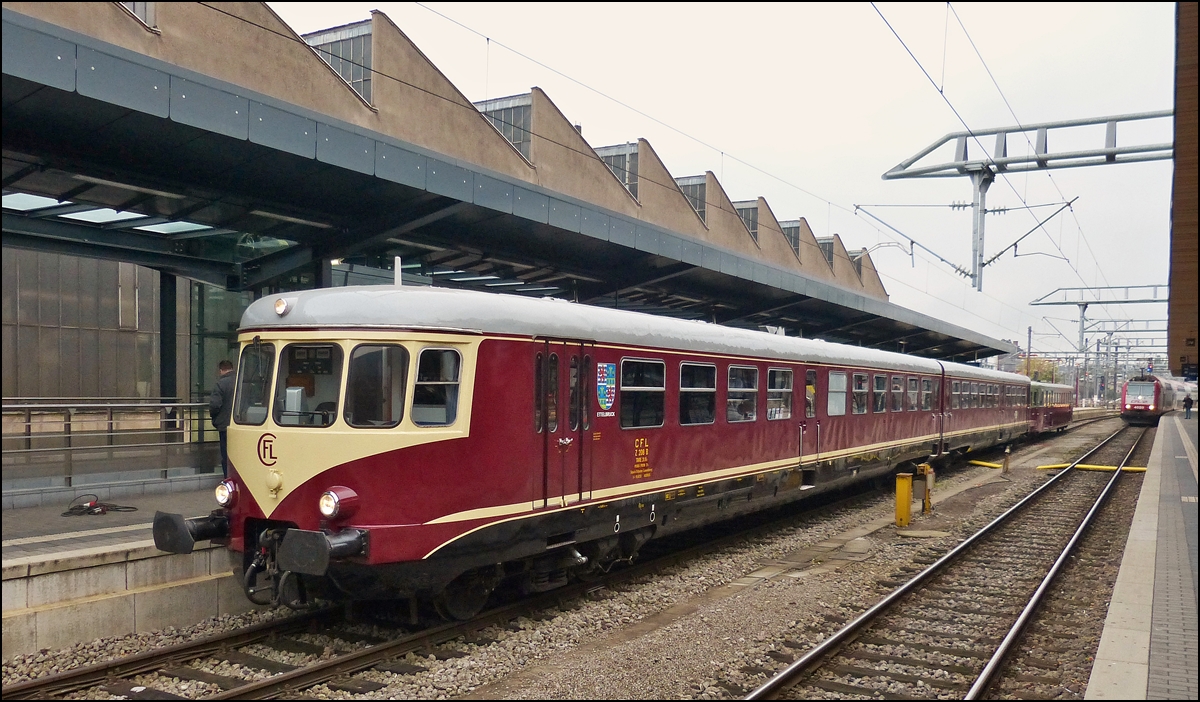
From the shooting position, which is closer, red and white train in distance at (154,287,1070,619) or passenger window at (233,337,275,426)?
red and white train in distance at (154,287,1070,619)

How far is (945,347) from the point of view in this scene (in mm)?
37375

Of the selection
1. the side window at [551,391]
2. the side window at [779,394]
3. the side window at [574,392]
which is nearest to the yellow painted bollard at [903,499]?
the side window at [779,394]

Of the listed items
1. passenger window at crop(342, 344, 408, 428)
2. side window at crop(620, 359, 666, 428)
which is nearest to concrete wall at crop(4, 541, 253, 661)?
passenger window at crop(342, 344, 408, 428)

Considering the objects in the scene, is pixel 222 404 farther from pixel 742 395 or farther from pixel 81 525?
pixel 742 395

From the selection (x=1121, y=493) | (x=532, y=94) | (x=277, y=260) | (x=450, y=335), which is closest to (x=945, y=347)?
(x=1121, y=493)

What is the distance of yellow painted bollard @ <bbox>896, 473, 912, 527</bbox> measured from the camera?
45.4ft

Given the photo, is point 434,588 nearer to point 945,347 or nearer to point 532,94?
point 532,94

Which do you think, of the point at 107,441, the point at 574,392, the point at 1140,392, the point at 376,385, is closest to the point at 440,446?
the point at 376,385

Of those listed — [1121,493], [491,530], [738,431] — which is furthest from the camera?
[1121,493]

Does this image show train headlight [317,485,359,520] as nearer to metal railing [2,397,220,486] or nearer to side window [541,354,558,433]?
side window [541,354,558,433]

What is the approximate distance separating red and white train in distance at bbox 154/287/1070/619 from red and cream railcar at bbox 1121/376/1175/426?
177ft

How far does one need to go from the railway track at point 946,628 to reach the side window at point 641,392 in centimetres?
302

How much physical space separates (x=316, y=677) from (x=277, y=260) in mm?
7644

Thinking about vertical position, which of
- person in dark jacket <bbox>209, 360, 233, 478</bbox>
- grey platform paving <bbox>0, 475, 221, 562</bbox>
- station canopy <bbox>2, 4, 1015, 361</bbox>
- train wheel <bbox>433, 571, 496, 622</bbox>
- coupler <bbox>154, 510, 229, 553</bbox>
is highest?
station canopy <bbox>2, 4, 1015, 361</bbox>
